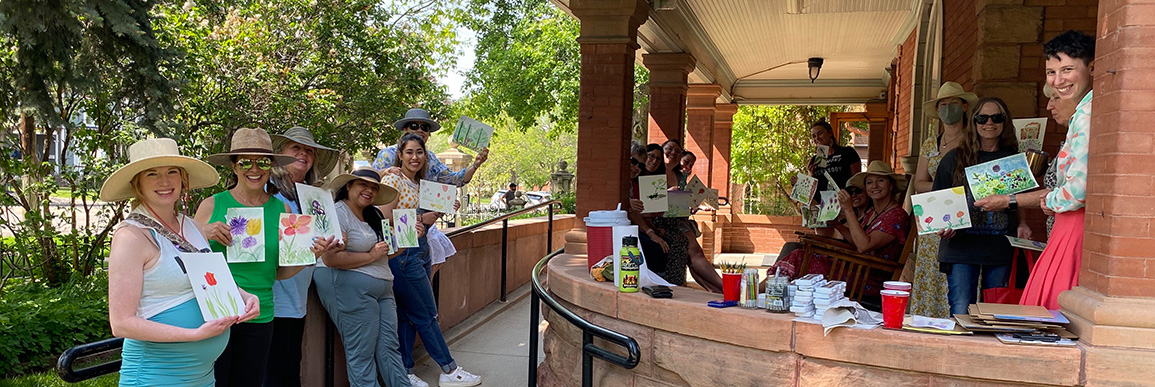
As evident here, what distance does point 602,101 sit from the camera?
7141mm

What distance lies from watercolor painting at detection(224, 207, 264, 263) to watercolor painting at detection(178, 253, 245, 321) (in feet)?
1.46

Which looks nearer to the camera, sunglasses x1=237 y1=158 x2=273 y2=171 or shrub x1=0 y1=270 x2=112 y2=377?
sunglasses x1=237 y1=158 x2=273 y2=171

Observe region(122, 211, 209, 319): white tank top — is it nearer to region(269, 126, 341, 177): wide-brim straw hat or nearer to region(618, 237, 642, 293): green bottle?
region(269, 126, 341, 177): wide-brim straw hat

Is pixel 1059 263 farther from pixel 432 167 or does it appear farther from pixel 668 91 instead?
pixel 668 91

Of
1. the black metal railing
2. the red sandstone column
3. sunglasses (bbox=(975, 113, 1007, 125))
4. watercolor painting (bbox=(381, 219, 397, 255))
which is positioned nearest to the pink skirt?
sunglasses (bbox=(975, 113, 1007, 125))

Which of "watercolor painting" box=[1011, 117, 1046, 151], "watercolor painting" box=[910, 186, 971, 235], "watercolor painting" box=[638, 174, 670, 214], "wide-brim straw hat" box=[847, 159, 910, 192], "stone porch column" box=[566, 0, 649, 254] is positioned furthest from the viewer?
"stone porch column" box=[566, 0, 649, 254]

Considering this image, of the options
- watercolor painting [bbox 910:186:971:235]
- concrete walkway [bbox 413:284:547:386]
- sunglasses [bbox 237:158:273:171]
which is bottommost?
concrete walkway [bbox 413:284:547:386]

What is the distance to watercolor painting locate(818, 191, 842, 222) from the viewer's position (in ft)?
17.2

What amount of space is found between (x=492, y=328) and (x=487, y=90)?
14379 mm

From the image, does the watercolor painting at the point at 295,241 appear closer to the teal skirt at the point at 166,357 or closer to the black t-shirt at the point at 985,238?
the teal skirt at the point at 166,357

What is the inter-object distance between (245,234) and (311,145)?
862 millimetres

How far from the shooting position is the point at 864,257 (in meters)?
4.81

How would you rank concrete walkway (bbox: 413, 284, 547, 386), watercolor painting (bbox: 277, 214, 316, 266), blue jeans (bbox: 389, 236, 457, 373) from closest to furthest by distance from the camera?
watercolor painting (bbox: 277, 214, 316, 266) → blue jeans (bbox: 389, 236, 457, 373) → concrete walkway (bbox: 413, 284, 547, 386)

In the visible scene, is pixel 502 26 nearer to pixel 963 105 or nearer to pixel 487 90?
pixel 487 90
